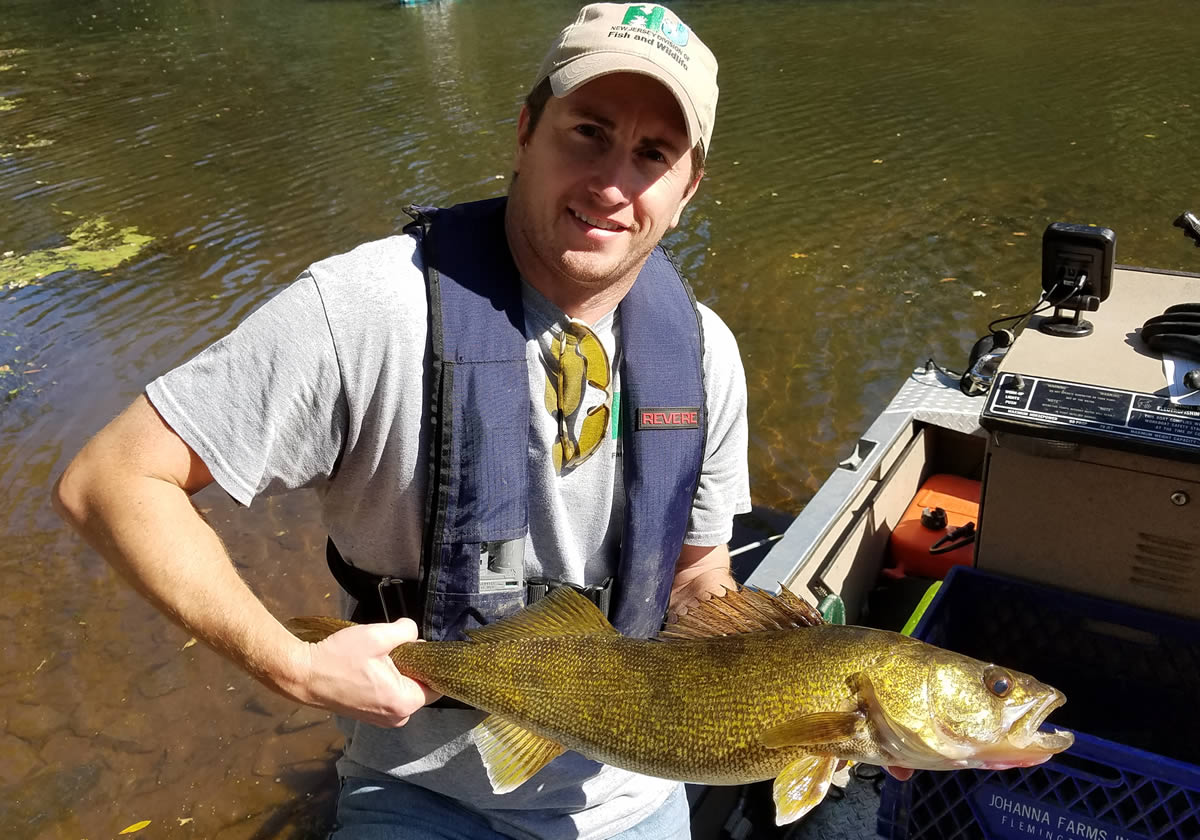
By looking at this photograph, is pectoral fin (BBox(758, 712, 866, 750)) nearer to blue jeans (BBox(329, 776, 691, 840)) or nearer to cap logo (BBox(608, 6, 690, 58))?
blue jeans (BBox(329, 776, 691, 840))

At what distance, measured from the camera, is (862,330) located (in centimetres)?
935

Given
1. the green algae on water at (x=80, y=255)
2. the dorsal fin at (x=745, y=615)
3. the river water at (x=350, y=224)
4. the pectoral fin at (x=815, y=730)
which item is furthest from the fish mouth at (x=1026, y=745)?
the green algae on water at (x=80, y=255)

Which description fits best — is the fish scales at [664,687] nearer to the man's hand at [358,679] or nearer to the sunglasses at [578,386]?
the man's hand at [358,679]

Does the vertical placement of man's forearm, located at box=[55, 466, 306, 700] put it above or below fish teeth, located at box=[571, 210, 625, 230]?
below

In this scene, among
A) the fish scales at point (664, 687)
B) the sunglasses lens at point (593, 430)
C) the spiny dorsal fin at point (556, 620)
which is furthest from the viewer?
the sunglasses lens at point (593, 430)

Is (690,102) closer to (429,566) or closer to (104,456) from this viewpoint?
(429,566)

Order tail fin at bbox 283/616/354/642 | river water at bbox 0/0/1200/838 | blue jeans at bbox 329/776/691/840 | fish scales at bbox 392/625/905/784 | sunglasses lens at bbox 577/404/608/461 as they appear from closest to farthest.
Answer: fish scales at bbox 392/625/905/784, tail fin at bbox 283/616/354/642, blue jeans at bbox 329/776/691/840, sunglasses lens at bbox 577/404/608/461, river water at bbox 0/0/1200/838

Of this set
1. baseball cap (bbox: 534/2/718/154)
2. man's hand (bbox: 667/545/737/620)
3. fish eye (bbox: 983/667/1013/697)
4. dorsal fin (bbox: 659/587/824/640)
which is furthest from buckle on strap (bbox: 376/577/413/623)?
fish eye (bbox: 983/667/1013/697)

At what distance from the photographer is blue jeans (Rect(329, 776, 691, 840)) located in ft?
8.87

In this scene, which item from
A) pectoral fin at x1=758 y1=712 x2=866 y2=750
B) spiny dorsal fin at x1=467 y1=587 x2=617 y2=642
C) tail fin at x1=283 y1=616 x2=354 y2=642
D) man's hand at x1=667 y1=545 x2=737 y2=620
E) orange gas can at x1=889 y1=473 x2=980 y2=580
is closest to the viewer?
pectoral fin at x1=758 y1=712 x2=866 y2=750

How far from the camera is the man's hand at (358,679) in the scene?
90.1 inches

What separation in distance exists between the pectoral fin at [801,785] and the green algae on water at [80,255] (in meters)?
11.4

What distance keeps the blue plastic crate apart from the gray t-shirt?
89 centimetres

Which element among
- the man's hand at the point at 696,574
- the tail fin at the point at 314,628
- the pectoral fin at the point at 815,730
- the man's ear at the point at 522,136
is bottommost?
the man's hand at the point at 696,574
